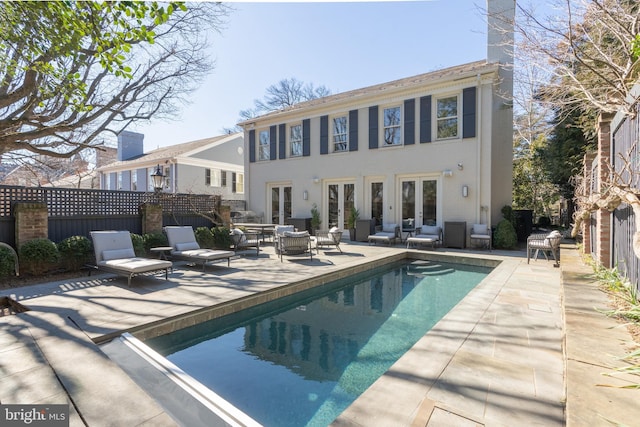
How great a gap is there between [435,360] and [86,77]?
11.2m

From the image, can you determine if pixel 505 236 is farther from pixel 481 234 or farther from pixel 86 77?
pixel 86 77

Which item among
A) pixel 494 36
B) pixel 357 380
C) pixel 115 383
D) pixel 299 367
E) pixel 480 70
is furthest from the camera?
pixel 494 36

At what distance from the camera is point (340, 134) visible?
43.9 ft

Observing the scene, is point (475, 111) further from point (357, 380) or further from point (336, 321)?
point (357, 380)

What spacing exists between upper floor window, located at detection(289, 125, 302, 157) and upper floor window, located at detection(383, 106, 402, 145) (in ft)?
13.6

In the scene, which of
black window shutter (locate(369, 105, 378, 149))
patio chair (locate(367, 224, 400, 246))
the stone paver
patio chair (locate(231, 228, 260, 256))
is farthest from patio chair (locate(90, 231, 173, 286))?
black window shutter (locate(369, 105, 378, 149))

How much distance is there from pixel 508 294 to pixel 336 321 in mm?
2829

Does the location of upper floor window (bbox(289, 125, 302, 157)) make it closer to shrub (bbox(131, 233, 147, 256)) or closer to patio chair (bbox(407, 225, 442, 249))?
patio chair (bbox(407, 225, 442, 249))

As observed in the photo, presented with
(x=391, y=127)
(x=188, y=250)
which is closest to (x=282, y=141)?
(x=391, y=127)

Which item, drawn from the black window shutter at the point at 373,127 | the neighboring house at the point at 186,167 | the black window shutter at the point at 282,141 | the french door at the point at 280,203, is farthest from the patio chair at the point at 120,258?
the neighboring house at the point at 186,167

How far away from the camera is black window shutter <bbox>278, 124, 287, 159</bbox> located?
14797mm

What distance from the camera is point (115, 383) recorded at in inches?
97.1

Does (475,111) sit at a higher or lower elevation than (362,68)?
lower

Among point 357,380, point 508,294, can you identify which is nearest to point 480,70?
point 508,294
